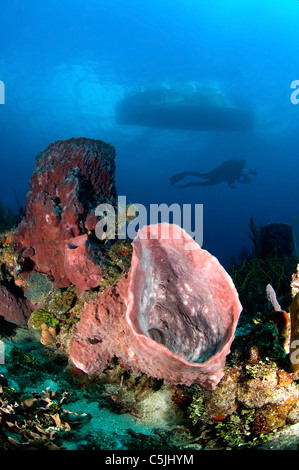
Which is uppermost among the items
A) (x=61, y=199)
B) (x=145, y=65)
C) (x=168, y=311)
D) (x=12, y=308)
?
(x=145, y=65)

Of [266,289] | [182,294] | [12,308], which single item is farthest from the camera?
[12,308]

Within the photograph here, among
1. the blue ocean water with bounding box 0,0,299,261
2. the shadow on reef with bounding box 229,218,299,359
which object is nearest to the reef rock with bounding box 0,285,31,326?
the shadow on reef with bounding box 229,218,299,359

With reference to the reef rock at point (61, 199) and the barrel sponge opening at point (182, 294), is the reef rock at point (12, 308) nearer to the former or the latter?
the reef rock at point (61, 199)

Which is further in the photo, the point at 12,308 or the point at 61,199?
the point at 61,199

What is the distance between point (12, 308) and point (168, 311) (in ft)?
9.09

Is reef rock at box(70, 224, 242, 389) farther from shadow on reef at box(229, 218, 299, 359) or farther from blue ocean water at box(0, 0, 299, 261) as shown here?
blue ocean water at box(0, 0, 299, 261)

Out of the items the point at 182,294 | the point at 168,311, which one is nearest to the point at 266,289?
the point at 182,294

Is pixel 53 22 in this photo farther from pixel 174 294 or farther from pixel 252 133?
pixel 174 294

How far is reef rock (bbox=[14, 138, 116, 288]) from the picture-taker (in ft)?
13.0

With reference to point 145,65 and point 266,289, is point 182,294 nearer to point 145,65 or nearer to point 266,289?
point 266,289

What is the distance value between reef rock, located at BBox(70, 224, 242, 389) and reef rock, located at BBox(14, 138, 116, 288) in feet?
5.53

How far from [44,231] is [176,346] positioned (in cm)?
281

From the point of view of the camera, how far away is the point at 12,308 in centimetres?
389
